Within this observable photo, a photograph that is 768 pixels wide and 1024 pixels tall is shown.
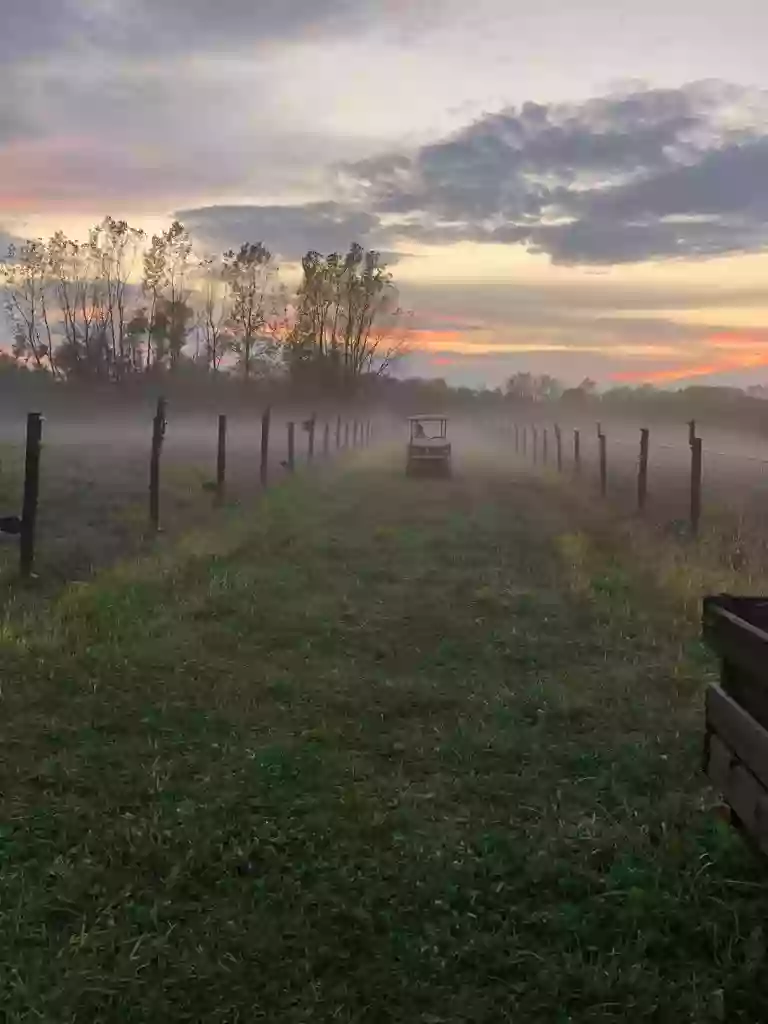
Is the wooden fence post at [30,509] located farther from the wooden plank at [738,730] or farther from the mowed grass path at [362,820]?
the wooden plank at [738,730]

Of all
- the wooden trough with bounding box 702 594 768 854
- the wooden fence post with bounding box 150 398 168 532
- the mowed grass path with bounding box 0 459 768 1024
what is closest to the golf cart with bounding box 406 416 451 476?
the wooden fence post with bounding box 150 398 168 532

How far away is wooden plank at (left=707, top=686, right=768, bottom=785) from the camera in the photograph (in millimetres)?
3179

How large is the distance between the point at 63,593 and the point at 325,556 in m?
3.66

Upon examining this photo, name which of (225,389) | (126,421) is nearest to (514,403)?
(225,389)

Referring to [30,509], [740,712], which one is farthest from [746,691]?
[30,509]

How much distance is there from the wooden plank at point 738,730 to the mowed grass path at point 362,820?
31.7 inches

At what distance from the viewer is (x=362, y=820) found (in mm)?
4664

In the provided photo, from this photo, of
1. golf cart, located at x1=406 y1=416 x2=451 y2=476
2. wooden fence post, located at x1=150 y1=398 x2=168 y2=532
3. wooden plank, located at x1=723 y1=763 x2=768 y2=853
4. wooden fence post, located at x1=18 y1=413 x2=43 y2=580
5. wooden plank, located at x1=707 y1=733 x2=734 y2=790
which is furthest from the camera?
golf cart, located at x1=406 y1=416 x2=451 y2=476

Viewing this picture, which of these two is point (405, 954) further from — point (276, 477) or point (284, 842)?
point (276, 477)

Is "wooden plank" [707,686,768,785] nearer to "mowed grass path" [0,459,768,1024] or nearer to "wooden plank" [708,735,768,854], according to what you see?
"wooden plank" [708,735,768,854]

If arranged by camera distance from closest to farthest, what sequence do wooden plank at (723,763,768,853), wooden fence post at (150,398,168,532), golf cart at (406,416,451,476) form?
wooden plank at (723,763,768,853), wooden fence post at (150,398,168,532), golf cart at (406,416,451,476)

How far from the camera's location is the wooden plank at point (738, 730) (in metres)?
3.18

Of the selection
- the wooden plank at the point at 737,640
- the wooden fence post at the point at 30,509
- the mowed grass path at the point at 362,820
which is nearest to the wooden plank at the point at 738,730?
the wooden plank at the point at 737,640

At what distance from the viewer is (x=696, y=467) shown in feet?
51.0
